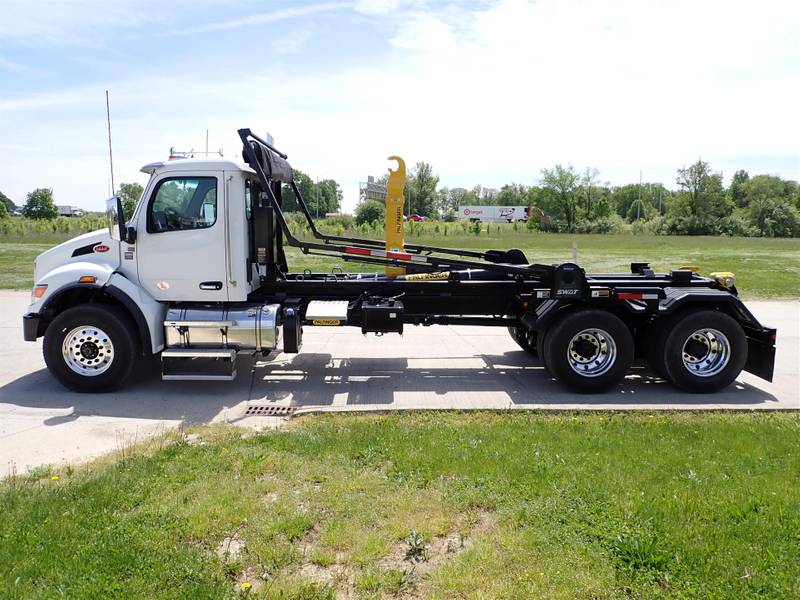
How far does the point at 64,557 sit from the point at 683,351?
6.69m

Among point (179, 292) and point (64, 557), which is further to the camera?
point (179, 292)

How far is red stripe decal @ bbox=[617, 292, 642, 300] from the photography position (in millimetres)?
7762

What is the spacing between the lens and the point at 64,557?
12.2 feet

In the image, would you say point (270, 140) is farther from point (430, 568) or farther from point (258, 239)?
point (430, 568)

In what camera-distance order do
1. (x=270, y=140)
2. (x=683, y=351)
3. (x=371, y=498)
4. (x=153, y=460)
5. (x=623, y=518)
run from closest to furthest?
(x=623, y=518) → (x=371, y=498) → (x=153, y=460) → (x=683, y=351) → (x=270, y=140)

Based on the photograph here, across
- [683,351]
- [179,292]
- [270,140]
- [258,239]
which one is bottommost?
[683,351]

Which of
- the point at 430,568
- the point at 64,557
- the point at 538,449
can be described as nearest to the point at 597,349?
the point at 538,449

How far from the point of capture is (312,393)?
7.66m

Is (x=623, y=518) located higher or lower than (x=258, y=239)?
lower

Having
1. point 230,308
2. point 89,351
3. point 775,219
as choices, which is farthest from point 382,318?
point 775,219

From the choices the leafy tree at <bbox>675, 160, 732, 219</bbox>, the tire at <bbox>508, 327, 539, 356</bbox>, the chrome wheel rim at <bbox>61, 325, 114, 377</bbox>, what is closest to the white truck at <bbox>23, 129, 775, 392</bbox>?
the chrome wheel rim at <bbox>61, 325, 114, 377</bbox>

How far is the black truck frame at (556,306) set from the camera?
7.64 metres

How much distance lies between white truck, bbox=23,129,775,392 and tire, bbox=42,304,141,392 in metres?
0.01

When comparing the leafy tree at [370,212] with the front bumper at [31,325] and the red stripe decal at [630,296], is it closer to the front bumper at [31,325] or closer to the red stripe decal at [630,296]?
the red stripe decal at [630,296]
